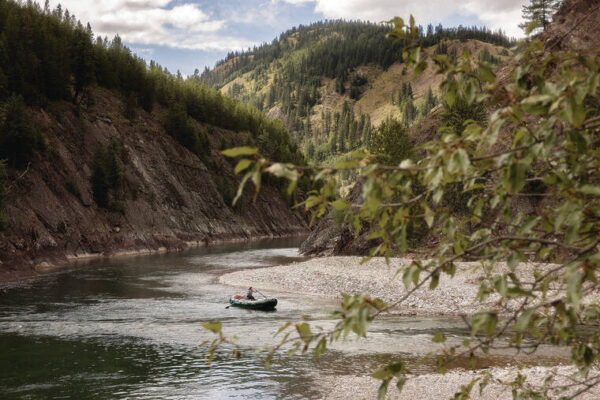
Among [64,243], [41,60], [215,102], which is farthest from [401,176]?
[215,102]

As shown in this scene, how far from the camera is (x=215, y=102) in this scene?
122812 mm

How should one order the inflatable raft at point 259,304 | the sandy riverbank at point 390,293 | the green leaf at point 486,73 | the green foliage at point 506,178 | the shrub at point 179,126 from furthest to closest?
the shrub at point 179,126
the inflatable raft at point 259,304
the sandy riverbank at point 390,293
the green leaf at point 486,73
the green foliage at point 506,178

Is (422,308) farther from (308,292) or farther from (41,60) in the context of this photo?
(41,60)

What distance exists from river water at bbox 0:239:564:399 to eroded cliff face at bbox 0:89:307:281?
32.5ft

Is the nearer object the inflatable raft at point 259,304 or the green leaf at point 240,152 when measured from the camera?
the green leaf at point 240,152

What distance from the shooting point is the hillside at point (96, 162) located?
159 feet

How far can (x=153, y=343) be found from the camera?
847 inches

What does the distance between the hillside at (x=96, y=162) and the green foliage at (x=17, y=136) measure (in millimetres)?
107

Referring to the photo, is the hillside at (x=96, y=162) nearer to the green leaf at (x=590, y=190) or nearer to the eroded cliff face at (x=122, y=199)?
the eroded cliff face at (x=122, y=199)

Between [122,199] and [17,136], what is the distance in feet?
55.8

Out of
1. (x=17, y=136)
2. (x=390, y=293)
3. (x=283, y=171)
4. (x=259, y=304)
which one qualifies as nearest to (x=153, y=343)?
(x=259, y=304)

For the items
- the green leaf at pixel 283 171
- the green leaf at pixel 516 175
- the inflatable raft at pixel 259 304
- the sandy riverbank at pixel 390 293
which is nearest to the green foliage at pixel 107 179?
the sandy riverbank at pixel 390 293

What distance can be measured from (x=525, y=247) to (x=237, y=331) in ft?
72.1

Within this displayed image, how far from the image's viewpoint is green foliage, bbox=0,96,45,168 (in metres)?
48.5
